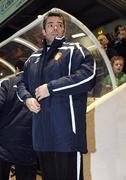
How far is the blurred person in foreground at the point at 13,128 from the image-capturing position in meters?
3.54

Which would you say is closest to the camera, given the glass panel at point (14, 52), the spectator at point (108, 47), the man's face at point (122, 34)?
the glass panel at point (14, 52)

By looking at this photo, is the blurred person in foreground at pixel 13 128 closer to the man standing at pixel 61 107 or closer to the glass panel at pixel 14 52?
the man standing at pixel 61 107

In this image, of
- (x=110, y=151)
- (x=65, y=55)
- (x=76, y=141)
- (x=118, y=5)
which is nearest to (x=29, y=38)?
(x=110, y=151)

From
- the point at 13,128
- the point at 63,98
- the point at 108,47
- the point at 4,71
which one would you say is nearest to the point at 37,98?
the point at 63,98

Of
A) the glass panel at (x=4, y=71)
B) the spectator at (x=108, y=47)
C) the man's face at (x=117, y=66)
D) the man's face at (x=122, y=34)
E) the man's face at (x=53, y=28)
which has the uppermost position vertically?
the man's face at (x=122, y=34)

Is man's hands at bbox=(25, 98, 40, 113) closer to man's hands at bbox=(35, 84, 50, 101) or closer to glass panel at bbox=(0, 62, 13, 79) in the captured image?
man's hands at bbox=(35, 84, 50, 101)

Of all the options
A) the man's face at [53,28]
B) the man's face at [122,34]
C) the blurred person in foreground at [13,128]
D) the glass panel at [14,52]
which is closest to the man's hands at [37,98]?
the man's face at [53,28]

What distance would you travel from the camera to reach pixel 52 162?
2742 millimetres

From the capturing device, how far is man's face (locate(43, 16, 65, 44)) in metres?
2.90

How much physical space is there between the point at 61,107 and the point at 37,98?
0.56 feet

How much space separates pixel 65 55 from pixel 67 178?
0.80 meters

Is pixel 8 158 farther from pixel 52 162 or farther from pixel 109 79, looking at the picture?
pixel 109 79

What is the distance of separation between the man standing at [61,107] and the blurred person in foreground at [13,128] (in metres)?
0.67

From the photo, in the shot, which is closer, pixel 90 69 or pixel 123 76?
pixel 90 69
